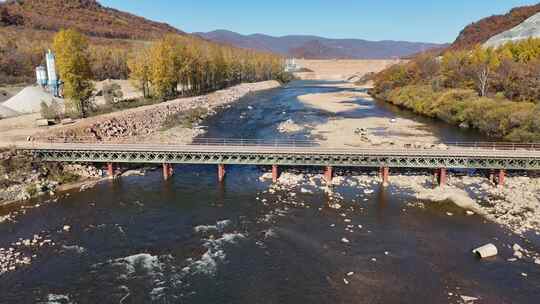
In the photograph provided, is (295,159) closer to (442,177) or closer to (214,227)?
(214,227)

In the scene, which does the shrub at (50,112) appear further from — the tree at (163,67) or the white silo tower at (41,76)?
the white silo tower at (41,76)

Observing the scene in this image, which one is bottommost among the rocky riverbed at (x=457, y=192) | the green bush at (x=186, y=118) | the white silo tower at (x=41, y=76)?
the rocky riverbed at (x=457, y=192)

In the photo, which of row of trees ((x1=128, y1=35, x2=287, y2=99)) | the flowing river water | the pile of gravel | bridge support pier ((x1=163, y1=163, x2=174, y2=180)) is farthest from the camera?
row of trees ((x1=128, y1=35, x2=287, y2=99))

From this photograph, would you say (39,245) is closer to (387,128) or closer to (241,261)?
(241,261)

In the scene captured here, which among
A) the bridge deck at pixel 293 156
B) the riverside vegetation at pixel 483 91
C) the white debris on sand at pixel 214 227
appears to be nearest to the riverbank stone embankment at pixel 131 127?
the bridge deck at pixel 293 156

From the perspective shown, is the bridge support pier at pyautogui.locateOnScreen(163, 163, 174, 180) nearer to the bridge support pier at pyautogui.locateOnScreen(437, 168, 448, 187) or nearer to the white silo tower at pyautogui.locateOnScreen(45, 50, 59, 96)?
the bridge support pier at pyautogui.locateOnScreen(437, 168, 448, 187)

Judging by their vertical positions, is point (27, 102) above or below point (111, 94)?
below

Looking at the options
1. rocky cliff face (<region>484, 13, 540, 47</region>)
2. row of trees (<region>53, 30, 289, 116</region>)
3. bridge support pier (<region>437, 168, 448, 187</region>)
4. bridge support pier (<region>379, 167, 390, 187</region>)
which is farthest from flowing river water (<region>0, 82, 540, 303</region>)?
rocky cliff face (<region>484, 13, 540, 47</region>)

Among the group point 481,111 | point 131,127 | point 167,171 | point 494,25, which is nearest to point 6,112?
point 131,127
